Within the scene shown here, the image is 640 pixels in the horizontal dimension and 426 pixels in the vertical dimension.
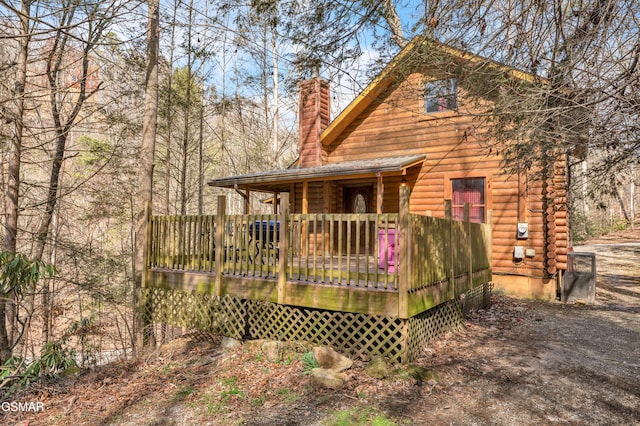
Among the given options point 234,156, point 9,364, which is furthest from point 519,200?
point 234,156

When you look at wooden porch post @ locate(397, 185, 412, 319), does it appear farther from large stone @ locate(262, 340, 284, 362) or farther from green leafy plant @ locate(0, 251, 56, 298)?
green leafy plant @ locate(0, 251, 56, 298)

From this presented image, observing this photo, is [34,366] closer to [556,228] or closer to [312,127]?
[312,127]

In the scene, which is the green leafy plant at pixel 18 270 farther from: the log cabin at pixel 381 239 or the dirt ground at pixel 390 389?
the log cabin at pixel 381 239

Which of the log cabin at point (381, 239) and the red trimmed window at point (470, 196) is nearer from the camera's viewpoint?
the log cabin at point (381, 239)

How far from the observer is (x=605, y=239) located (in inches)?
1038

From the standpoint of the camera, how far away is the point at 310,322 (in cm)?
617

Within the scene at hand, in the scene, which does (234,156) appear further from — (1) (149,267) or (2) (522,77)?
(2) (522,77)

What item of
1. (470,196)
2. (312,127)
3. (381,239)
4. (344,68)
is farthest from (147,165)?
(470,196)

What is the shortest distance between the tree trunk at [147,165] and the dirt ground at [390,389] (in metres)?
1.80

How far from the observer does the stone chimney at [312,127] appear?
12578 mm

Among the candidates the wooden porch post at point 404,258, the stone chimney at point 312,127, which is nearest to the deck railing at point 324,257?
the wooden porch post at point 404,258

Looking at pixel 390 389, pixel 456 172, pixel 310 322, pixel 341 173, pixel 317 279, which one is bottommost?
pixel 390 389

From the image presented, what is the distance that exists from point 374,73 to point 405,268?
402 centimetres

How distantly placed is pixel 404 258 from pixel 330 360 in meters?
1.67
